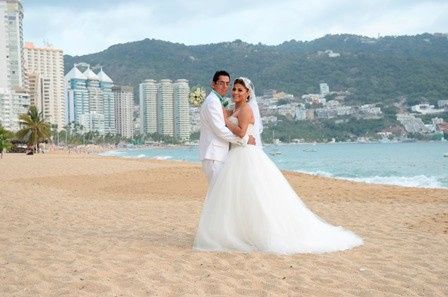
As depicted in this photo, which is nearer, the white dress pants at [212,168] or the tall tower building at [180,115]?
the white dress pants at [212,168]

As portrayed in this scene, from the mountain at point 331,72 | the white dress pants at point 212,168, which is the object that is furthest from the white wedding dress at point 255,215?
the mountain at point 331,72

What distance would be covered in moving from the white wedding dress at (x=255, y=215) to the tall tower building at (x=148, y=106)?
6745 inches

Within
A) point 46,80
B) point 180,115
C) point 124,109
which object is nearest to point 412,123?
point 180,115

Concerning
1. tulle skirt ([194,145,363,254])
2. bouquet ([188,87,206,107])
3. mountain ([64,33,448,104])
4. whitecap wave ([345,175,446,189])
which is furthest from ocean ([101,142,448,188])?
mountain ([64,33,448,104])

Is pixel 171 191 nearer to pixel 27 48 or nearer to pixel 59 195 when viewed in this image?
pixel 59 195

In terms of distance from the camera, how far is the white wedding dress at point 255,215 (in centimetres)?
610

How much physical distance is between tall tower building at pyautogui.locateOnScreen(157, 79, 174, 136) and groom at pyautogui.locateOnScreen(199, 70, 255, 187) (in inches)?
6543

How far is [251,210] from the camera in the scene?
6.14 metres

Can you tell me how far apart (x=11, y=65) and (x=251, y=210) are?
121 meters

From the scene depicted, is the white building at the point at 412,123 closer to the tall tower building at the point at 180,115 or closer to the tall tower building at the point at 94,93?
the tall tower building at the point at 180,115

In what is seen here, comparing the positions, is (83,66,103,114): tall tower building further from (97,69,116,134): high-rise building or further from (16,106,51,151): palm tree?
(16,106,51,151): palm tree

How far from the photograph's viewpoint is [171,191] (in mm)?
16391

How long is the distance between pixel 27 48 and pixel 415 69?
105 m

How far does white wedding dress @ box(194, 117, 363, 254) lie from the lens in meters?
6.10
